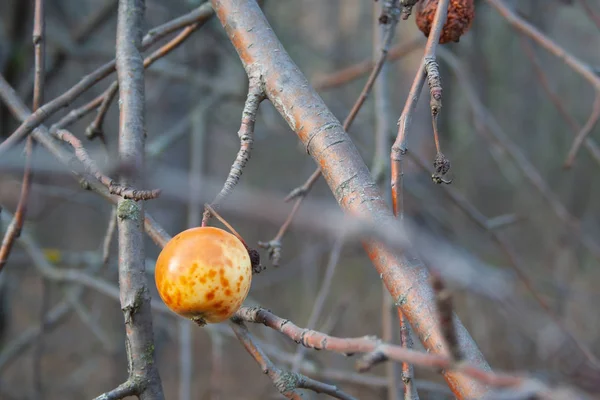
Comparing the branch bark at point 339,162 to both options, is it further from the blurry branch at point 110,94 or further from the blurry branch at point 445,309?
the blurry branch at point 110,94

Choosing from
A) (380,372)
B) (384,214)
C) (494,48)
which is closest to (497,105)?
(494,48)

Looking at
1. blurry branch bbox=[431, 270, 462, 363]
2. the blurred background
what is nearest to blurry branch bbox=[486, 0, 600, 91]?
the blurred background

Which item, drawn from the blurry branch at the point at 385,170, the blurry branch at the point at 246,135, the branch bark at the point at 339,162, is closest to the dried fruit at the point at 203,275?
the blurry branch at the point at 246,135

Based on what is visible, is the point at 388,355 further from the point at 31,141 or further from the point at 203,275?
the point at 31,141

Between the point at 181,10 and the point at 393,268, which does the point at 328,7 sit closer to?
the point at 181,10

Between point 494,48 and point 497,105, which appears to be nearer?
point 494,48
